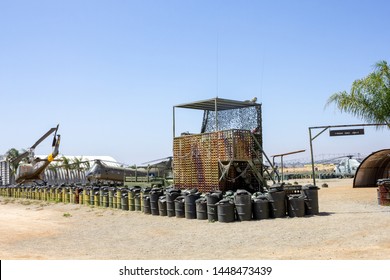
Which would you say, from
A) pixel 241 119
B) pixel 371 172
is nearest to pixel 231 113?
pixel 241 119

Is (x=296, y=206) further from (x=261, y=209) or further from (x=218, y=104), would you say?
(x=218, y=104)

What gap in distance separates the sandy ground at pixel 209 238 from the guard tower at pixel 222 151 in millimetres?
4079

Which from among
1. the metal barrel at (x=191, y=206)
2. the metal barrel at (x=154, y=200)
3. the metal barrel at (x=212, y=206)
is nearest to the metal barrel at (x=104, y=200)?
the metal barrel at (x=154, y=200)

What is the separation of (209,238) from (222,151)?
862 cm

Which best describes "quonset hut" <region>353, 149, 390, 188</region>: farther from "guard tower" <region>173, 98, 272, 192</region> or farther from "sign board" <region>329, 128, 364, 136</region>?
"guard tower" <region>173, 98, 272, 192</region>

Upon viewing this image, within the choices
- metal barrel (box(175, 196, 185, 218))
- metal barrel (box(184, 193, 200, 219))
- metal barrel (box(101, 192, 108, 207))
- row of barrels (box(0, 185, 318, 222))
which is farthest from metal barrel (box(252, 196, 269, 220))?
metal barrel (box(101, 192, 108, 207))

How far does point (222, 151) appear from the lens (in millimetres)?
21062

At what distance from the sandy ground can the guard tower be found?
4.08 metres

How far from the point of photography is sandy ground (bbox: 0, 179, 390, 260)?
10125mm

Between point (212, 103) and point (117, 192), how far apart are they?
Answer: 6787 millimetres

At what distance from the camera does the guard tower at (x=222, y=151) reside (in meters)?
21.0

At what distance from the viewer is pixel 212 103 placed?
74.6 feet

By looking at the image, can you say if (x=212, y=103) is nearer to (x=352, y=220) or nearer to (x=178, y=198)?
(x=178, y=198)

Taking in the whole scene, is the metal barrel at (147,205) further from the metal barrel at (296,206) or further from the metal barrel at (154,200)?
the metal barrel at (296,206)
